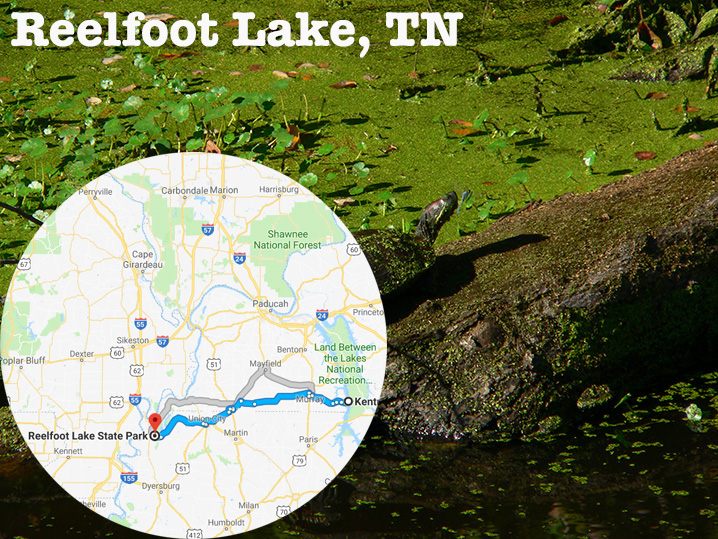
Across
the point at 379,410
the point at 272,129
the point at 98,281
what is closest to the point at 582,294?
the point at 379,410

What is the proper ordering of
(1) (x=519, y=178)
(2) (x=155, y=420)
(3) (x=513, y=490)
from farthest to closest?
(1) (x=519, y=178) → (3) (x=513, y=490) → (2) (x=155, y=420)

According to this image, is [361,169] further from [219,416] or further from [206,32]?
[206,32]

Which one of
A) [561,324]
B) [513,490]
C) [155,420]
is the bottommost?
[513,490]

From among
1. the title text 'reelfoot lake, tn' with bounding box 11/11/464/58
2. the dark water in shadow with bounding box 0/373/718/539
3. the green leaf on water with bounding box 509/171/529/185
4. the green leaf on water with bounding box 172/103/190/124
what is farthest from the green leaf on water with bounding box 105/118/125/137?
the green leaf on water with bounding box 509/171/529/185

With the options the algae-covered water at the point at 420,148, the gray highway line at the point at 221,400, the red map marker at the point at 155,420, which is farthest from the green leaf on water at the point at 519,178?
the red map marker at the point at 155,420

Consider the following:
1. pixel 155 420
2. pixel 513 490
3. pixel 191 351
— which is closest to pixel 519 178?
pixel 513 490

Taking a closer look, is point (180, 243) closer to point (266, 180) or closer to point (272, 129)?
point (266, 180)

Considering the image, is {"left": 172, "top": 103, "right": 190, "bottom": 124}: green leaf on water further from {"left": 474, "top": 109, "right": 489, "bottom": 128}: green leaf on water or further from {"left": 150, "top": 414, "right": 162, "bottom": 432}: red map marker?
{"left": 150, "top": 414, "right": 162, "bottom": 432}: red map marker
